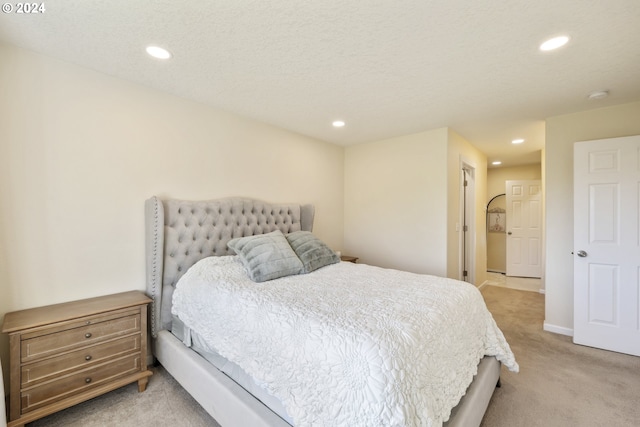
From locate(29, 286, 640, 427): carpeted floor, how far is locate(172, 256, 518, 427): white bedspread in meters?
0.32

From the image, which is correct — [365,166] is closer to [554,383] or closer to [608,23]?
[608,23]

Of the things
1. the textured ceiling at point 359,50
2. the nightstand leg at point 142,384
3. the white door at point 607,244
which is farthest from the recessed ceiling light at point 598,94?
the nightstand leg at point 142,384

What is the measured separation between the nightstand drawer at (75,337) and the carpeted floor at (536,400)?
478mm

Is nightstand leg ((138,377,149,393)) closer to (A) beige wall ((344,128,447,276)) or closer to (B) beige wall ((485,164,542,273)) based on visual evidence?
(A) beige wall ((344,128,447,276))

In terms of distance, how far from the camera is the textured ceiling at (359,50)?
1.47 meters

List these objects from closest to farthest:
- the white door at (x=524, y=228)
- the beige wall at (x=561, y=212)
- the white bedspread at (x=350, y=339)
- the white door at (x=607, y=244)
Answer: the white bedspread at (x=350, y=339), the white door at (x=607, y=244), the beige wall at (x=561, y=212), the white door at (x=524, y=228)

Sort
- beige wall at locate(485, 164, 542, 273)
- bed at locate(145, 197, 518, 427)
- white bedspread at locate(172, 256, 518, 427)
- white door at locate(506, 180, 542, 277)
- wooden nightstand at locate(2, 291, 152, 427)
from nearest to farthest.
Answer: white bedspread at locate(172, 256, 518, 427), bed at locate(145, 197, 518, 427), wooden nightstand at locate(2, 291, 152, 427), white door at locate(506, 180, 542, 277), beige wall at locate(485, 164, 542, 273)

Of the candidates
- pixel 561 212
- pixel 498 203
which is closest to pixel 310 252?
pixel 561 212

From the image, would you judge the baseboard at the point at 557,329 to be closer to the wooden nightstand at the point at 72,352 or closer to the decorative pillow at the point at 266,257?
the decorative pillow at the point at 266,257

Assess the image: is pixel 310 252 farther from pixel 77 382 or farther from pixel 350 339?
pixel 77 382

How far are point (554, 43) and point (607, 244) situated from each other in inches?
83.3


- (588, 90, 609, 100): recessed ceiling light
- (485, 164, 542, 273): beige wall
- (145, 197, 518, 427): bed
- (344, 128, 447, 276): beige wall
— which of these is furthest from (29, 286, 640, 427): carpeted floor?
(485, 164, 542, 273): beige wall

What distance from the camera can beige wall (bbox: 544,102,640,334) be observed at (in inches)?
117

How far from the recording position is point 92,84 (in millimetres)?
2107
